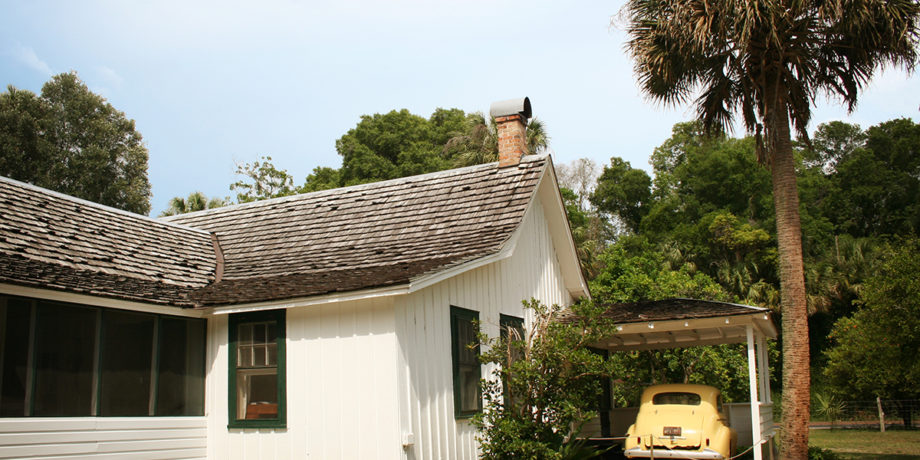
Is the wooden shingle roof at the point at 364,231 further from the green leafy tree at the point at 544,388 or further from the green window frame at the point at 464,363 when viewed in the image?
the green leafy tree at the point at 544,388

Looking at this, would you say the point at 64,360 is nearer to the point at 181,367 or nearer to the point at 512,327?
the point at 181,367

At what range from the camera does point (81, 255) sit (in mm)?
11023

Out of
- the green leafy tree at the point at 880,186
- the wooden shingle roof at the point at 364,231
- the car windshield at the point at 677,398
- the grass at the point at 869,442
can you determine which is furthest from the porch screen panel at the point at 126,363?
the green leafy tree at the point at 880,186

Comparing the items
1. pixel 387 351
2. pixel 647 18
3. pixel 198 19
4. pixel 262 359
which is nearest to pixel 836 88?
pixel 647 18

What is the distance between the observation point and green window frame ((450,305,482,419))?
11.1 m

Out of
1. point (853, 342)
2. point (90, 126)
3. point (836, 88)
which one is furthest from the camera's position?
point (90, 126)

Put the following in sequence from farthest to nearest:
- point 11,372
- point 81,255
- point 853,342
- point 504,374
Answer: point 853,342 < point 81,255 < point 504,374 < point 11,372

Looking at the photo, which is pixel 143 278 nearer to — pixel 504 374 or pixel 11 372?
pixel 11 372

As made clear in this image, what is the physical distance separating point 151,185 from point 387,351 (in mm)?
33756

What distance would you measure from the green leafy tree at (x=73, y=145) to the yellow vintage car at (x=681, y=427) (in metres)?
31.5

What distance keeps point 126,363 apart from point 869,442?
2126 centimetres

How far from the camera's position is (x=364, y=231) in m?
13.2

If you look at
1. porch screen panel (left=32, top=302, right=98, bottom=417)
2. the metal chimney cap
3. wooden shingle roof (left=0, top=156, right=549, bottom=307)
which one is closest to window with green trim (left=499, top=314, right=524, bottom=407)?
wooden shingle roof (left=0, top=156, right=549, bottom=307)

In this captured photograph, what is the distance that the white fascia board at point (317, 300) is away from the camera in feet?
30.7
